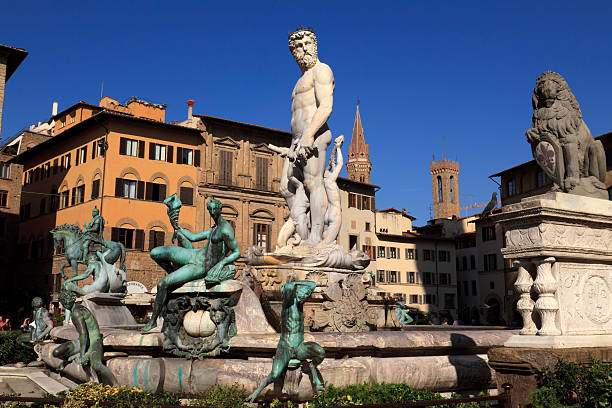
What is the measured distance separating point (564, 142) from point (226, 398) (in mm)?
4391

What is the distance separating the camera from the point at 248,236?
4784 cm

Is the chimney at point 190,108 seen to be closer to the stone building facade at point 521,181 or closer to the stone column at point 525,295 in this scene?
the stone building facade at point 521,181

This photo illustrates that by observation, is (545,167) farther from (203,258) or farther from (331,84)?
(331,84)

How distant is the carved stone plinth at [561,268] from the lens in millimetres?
5910

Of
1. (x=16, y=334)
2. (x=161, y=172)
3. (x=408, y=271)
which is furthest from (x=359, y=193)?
(x=16, y=334)

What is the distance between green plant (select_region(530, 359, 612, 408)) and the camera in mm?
5059

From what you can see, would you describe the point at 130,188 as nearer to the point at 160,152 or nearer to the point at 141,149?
the point at 141,149

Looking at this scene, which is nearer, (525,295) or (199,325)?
(525,295)

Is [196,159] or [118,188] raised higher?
[196,159]

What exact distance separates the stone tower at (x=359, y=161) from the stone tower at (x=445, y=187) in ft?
65.7

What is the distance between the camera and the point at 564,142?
6.65 m

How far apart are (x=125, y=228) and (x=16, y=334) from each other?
1075 inches

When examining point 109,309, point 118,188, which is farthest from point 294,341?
point 118,188

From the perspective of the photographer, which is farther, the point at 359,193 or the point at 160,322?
the point at 359,193
